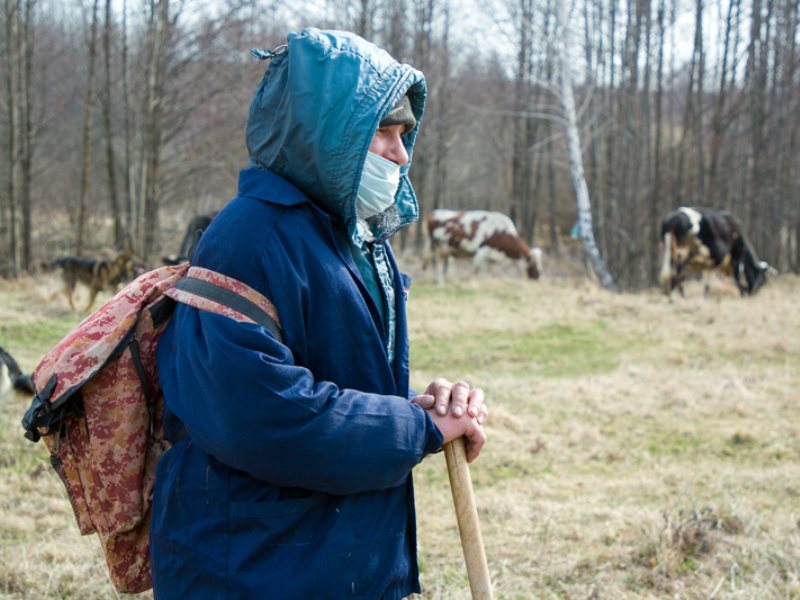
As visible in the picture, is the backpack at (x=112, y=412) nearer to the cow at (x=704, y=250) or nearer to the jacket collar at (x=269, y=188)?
the jacket collar at (x=269, y=188)

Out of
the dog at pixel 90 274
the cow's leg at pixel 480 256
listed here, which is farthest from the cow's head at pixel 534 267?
the dog at pixel 90 274

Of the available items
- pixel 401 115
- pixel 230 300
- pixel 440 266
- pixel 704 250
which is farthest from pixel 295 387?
pixel 440 266

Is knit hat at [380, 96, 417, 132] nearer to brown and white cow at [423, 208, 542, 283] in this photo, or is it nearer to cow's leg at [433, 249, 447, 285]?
cow's leg at [433, 249, 447, 285]

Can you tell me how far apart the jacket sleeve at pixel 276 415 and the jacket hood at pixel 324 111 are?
0.35m

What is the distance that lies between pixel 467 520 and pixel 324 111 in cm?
96

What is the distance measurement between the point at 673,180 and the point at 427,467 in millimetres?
18097

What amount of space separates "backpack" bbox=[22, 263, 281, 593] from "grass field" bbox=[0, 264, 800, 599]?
1925 mm

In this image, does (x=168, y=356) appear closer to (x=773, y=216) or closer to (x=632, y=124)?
(x=632, y=124)

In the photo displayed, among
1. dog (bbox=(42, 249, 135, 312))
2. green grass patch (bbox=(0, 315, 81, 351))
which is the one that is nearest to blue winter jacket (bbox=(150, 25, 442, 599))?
green grass patch (bbox=(0, 315, 81, 351))

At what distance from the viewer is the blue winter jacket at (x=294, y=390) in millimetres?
1609

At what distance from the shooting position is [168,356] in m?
1.79

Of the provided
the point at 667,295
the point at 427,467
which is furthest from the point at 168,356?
the point at 667,295

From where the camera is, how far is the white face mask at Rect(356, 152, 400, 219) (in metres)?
1.84

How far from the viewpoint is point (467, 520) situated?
194 centimetres
